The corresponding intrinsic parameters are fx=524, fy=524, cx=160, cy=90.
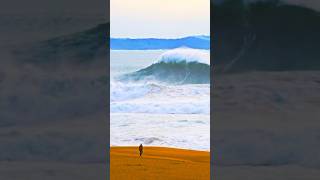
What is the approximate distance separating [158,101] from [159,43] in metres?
0.64

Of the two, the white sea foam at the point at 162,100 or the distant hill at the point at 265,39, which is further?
the white sea foam at the point at 162,100

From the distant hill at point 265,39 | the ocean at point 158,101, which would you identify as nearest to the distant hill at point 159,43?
the ocean at point 158,101

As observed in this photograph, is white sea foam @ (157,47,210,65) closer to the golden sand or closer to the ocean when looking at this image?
the ocean

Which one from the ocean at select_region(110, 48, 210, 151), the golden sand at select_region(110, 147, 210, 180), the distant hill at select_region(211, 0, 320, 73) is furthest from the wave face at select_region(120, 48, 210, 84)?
the distant hill at select_region(211, 0, 320, 73)

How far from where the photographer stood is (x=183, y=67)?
19.7 ft

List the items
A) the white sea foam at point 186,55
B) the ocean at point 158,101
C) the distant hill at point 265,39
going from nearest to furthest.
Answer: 1. the distant hill at point 265,39
2. the ocean at point 158,101
3. the white sea foam at point 186,55

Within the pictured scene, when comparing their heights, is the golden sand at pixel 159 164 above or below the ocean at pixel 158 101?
below

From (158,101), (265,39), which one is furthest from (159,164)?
(265,39)

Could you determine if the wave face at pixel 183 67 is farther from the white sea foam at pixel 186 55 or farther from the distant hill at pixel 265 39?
the distant hill at pixel 265 39

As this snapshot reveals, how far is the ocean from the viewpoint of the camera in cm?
571

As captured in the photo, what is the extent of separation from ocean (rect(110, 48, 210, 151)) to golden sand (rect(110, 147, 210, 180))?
3.5 inches

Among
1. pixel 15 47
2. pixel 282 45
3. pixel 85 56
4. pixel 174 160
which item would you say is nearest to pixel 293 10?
pixel 282 45

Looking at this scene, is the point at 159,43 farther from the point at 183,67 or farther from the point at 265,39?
the point at 265,39

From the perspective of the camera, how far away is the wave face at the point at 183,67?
233 inches
